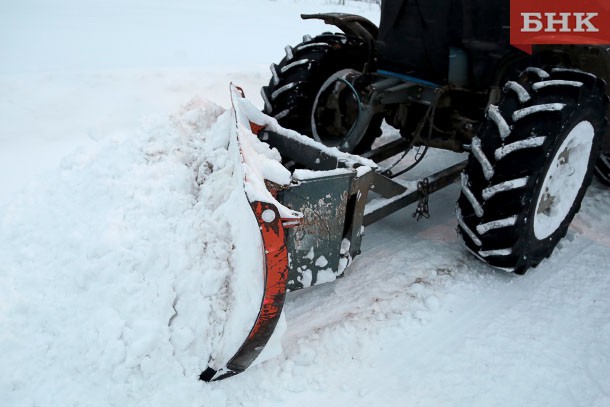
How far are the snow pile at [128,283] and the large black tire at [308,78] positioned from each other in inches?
41.5

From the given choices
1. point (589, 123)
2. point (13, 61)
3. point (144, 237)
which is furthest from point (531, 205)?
point (13, 61)

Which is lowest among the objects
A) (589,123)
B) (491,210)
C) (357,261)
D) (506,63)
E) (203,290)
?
(357,261)

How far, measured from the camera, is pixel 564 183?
325cm

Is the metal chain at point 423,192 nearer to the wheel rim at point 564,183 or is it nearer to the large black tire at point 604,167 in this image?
the wheel rim at point 564,183

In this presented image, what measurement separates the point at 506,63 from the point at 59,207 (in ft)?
9.49

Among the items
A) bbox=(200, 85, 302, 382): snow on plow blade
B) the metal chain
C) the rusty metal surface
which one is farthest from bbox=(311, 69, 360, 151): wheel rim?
bbox=(200, 85, 302, 382): snow on plow blade

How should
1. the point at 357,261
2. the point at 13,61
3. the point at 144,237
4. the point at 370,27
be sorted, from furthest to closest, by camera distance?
the point at 13,61 < the point at 370,27 < the point at 357,261 < the point at 144,237

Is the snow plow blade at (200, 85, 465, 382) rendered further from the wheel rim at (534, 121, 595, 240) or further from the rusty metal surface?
the wheel rim at (534, 121, 595, 240)

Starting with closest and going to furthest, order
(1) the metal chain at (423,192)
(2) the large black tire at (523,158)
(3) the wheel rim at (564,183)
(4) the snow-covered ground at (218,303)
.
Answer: (4) the snow-covered ground at (218,303), (2) the large black tire at (523,158), (3) the wheel rim at (564,183), (1) the metal chain at (423,192)

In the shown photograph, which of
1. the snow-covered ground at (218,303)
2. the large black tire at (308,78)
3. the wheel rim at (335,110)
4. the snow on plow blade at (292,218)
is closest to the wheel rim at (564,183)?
the snow-covered ground at (218,303)

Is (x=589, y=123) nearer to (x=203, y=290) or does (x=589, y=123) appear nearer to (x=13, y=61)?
(x=203, y=290)

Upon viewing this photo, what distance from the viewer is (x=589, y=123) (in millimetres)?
3059

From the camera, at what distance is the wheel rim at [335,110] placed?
3.94 m

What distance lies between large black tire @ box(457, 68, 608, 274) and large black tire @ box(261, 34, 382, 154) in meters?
1.27
